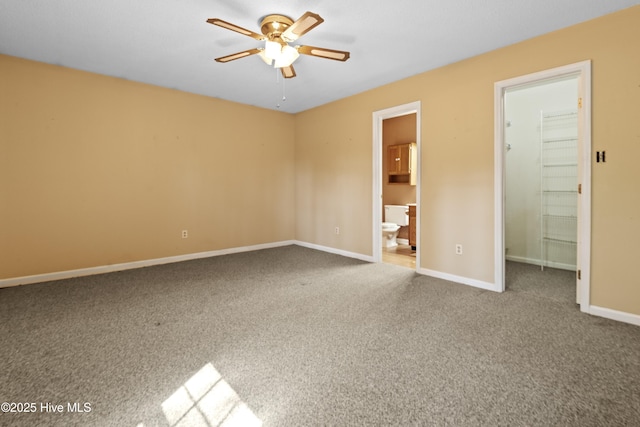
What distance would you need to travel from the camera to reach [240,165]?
516cm

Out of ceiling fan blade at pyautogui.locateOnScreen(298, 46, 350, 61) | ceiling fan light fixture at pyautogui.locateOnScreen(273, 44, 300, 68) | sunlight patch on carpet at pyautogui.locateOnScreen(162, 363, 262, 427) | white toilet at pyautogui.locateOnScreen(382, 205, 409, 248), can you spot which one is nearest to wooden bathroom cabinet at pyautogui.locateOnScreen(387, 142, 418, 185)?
white toilet at pyautogui.locateOnScreen(382, 205, 409, 248)

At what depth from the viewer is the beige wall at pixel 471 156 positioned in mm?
2424

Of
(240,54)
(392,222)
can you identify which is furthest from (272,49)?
(392,222)

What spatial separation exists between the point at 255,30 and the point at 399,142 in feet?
13.0

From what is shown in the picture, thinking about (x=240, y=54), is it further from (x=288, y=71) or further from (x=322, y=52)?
(x=322, y=52)

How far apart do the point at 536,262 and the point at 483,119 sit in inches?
94.6

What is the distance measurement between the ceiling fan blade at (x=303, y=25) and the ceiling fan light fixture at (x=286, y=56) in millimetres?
93

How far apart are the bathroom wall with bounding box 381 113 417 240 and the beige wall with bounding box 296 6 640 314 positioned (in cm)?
163

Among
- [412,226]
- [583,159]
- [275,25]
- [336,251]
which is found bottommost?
[336,251]

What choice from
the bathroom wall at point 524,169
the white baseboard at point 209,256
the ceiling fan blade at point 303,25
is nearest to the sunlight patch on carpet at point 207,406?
the ceiling fan blade at point 303,25

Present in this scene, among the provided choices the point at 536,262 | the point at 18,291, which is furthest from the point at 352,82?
the point at 18,291

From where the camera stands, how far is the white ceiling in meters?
2.40

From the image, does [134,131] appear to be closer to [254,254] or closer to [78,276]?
[78,276]

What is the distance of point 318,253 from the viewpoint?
509 centimetres
